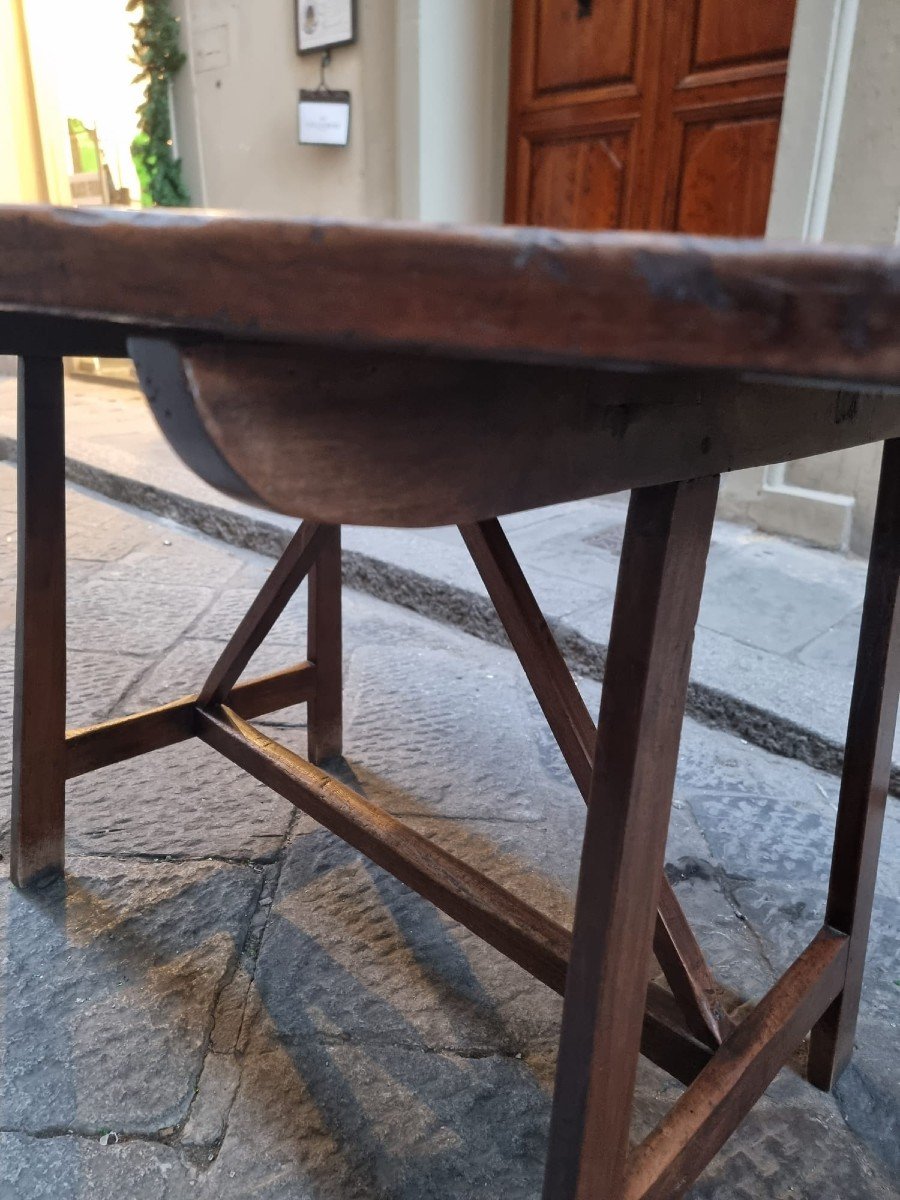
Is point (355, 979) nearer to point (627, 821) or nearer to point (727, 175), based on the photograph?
point (627, 821)

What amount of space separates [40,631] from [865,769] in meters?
1.03

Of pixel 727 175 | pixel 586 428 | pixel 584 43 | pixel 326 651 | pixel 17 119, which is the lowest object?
pixel 326 651

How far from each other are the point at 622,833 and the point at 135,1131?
0.71 metres

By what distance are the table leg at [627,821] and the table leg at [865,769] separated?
39 cm

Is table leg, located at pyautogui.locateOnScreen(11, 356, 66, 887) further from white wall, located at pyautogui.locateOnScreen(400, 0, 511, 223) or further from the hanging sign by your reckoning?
the hanging sign

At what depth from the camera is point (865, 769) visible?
35.4 inches

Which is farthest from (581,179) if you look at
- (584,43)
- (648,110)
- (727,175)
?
(727,175)

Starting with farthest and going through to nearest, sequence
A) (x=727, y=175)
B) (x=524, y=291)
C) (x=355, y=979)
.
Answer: (x=727, y=175)
(x=355, y=979)
(x=524, y=291)

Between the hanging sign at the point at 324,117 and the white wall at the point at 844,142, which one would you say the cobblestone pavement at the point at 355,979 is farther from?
the hanging sign at the point at 324,117

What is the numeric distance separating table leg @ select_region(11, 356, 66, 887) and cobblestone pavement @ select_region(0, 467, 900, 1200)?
87 mm

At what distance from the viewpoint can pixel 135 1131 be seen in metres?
0.91

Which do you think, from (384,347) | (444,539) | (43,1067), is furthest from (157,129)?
(384,347)

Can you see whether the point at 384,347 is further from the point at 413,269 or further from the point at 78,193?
the point at 78,193

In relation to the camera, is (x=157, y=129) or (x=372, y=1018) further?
(x=157, y=129)
